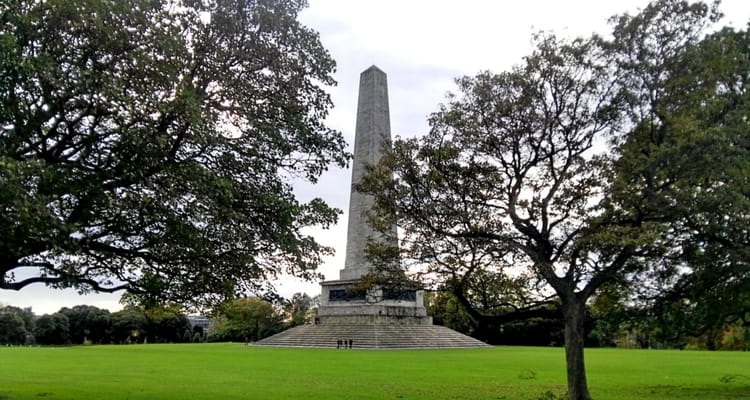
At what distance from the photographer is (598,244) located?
11703mm

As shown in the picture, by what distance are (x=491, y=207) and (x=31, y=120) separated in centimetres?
972

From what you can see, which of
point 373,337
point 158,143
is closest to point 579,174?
point 158,143

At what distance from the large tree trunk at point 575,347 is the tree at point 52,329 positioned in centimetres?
6065

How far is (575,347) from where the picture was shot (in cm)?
1284

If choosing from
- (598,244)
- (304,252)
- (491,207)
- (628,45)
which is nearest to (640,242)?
(598,244)

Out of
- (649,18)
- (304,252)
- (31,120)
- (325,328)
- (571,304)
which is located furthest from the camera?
(325,328)

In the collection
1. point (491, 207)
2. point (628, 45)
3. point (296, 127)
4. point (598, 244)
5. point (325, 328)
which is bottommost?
point (325, 328)

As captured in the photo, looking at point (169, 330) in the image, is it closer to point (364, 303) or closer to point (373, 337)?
point (364, 303)

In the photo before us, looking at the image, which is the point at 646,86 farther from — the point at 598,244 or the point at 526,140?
the point at 598,244

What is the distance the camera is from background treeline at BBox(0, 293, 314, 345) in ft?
191

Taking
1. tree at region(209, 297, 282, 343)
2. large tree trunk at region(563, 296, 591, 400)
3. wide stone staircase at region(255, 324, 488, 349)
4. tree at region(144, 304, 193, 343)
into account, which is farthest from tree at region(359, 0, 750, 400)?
tree at region(144, 304, 193, 343)

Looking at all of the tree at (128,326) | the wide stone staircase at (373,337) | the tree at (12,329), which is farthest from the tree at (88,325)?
the wide stone staircase at (373,337)

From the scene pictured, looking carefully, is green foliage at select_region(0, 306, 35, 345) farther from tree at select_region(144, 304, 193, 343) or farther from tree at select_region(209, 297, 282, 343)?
tree at select_region(209, 297, 282, 343)

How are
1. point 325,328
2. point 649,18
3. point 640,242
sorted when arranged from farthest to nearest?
point 325,328, point 649,18, point 640,242
